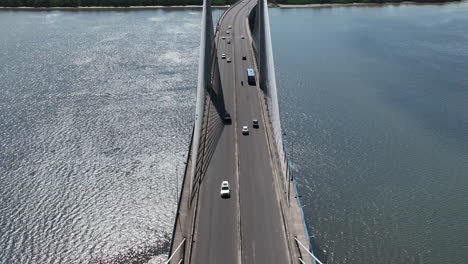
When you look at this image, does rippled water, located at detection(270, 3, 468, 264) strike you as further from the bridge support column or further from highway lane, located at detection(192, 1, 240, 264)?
the bridge support column

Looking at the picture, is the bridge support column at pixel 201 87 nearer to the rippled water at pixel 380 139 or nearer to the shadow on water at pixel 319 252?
the shadow on water at pixel 319 252

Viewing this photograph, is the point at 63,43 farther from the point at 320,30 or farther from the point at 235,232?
the point at 235,232

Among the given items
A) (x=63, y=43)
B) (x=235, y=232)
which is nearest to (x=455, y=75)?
(x=235, y=232)

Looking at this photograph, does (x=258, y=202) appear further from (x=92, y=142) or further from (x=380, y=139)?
(x=92, y=142)

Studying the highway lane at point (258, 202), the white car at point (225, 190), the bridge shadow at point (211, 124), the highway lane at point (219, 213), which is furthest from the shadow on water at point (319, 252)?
the bridge shadow at point (211, 124)

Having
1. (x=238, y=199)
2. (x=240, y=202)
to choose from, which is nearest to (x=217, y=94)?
(x=238, y=199)
